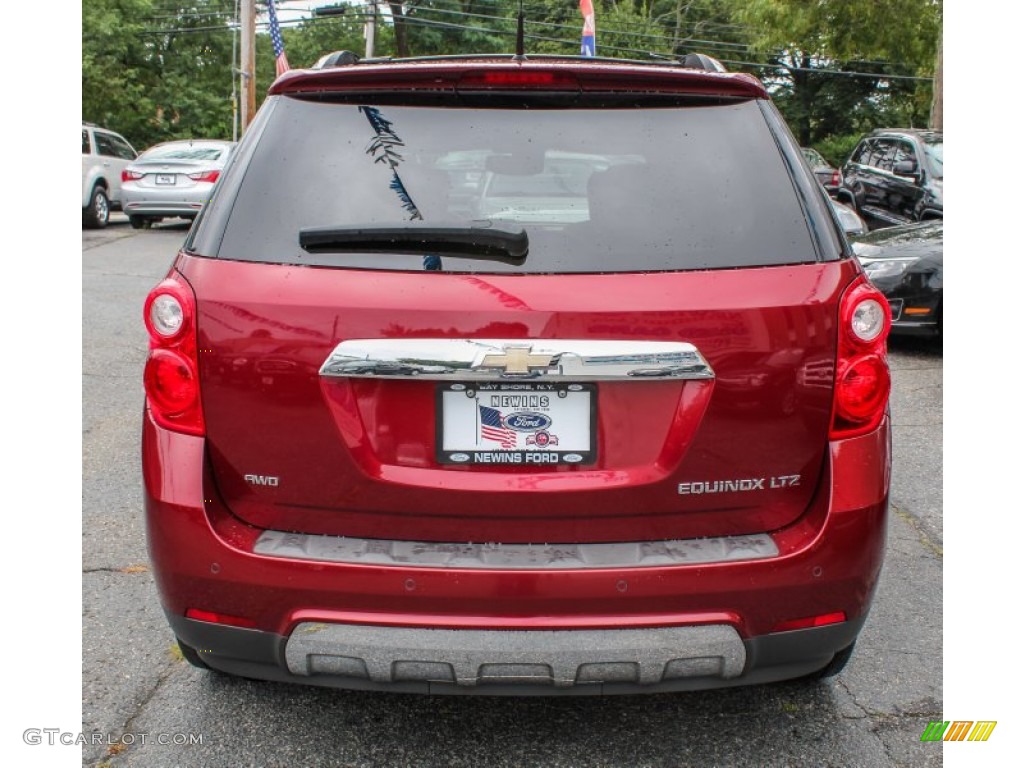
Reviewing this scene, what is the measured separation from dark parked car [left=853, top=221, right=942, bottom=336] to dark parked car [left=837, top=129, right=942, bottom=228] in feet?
12.2

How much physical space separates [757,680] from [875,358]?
2.70 feet

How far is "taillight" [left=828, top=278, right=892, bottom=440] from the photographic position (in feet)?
7.46

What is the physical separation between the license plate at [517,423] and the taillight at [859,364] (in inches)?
23.6

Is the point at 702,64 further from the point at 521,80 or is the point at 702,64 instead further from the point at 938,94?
the point at 938,94

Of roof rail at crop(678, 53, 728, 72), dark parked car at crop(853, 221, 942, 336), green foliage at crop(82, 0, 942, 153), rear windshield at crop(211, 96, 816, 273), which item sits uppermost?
green foliage at crop(82, 0, 942, 153)

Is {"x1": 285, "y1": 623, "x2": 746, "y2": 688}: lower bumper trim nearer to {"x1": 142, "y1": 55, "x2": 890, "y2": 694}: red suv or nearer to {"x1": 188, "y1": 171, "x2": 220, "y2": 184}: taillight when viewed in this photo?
{"x1": 142, "y1": 55, "x2": 890, "y2": 694}: red suv

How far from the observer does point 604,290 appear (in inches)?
86.4

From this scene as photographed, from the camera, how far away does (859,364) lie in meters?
2.29

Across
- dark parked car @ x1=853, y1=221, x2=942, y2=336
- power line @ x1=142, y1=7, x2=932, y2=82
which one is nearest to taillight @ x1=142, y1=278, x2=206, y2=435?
dark parked car @ x1=853, y1=221, x2=942, y2=336

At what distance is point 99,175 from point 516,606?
17.2 metres

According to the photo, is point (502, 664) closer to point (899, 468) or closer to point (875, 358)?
point (875, 358)

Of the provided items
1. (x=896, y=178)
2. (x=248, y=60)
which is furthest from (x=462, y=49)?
(x=896, y=178)

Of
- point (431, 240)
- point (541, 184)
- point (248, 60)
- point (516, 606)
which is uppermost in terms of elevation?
point (248, 60)

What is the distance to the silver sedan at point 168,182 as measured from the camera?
53.4ft
